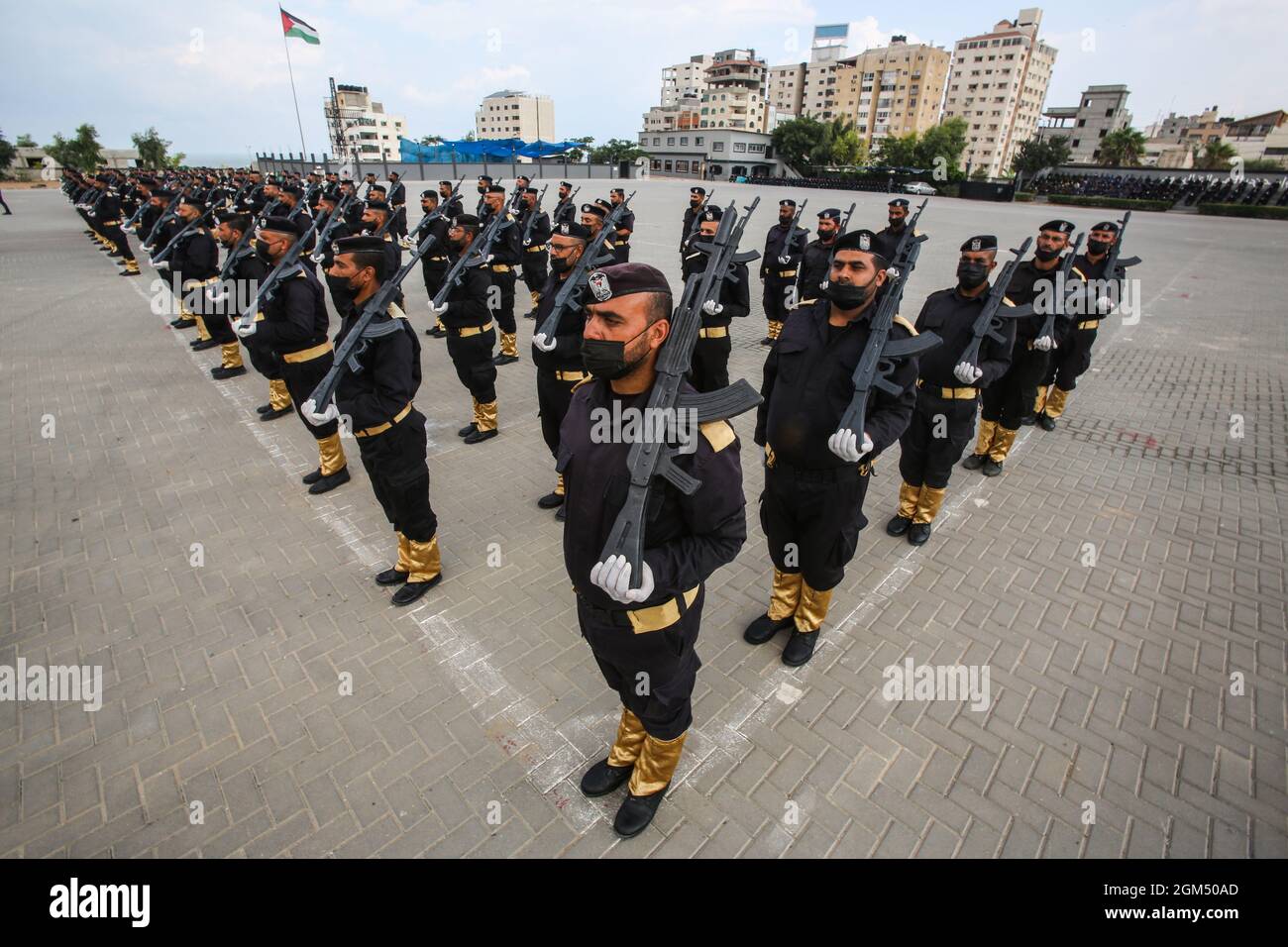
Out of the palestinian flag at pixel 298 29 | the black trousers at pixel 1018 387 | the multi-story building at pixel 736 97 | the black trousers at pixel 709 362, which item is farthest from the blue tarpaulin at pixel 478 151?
the multi-story building at pixel 736 97

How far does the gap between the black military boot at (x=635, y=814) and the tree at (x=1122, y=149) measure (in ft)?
277

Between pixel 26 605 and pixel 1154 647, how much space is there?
8340 mm

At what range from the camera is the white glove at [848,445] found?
3086mm

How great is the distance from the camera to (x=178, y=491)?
5.86m

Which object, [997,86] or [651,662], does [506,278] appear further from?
[997,86]

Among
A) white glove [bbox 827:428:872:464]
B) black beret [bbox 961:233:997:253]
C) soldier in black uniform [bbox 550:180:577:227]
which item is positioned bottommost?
white glove [bbox 827:428:872:464]

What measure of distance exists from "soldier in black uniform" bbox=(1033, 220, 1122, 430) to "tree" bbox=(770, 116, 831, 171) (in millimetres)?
76579

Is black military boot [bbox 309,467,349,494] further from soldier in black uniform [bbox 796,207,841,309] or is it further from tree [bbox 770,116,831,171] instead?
tree [bbox 770,116,831,171]

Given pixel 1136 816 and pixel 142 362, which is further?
pixel 142 362

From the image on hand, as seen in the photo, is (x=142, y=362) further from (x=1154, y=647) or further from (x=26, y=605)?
(x=1154, y=647)

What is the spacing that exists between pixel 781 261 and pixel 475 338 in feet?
19.7

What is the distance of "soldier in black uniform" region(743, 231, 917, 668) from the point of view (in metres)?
3.35

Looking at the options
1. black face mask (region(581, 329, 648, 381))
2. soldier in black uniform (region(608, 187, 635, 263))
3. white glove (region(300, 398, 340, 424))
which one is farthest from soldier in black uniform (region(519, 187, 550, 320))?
black face mask (region(581, 329, 648, 381))
